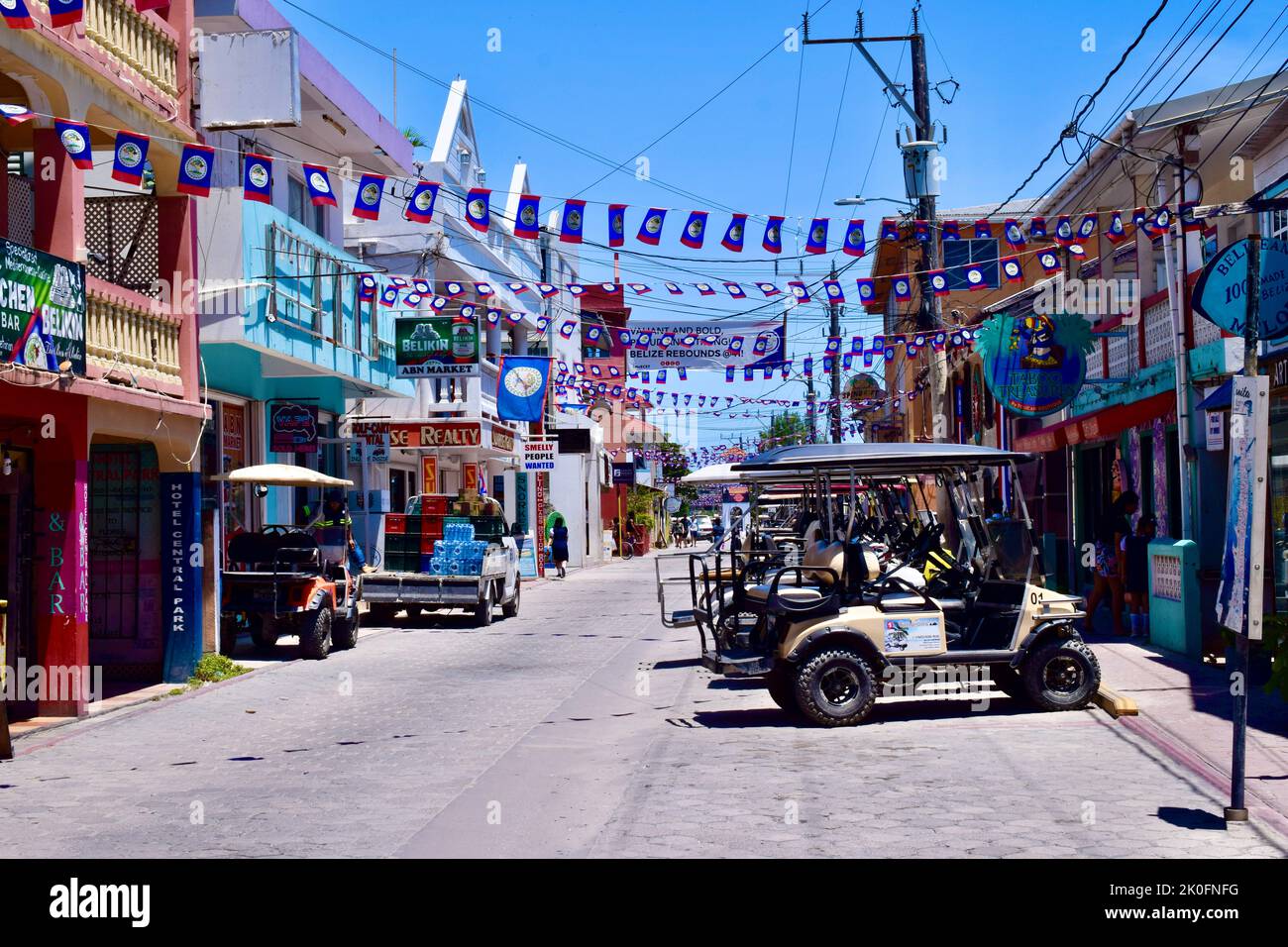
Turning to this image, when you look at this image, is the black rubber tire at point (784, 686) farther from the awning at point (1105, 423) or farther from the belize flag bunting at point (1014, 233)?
the awning at point (1105, 423)

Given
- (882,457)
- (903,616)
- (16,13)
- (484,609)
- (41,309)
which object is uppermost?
(16,13)

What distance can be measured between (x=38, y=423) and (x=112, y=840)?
20.1ft

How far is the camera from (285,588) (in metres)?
17.8

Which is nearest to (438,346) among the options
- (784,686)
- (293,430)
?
(293,430)

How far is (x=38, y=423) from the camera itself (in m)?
12.6

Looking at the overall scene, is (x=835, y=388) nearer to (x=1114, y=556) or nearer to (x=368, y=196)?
(x=1114, y=556)

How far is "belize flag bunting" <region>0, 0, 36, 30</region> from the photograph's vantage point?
35.2ft

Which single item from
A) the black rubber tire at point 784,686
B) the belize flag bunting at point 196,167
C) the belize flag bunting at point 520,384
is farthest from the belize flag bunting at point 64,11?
the belize flag bunting at point 520,384

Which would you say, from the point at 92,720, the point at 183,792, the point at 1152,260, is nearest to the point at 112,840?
the point at 183,792

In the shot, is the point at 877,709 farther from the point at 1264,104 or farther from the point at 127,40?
the point at 127,40

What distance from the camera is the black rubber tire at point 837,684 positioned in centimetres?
1094

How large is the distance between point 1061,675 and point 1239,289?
374 cm

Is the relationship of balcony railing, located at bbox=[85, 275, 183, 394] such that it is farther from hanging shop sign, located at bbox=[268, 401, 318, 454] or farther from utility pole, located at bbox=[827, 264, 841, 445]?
utility pole, located at bbox=[827, 264, 841, 445]

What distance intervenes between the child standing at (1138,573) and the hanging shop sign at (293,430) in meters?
12.7
